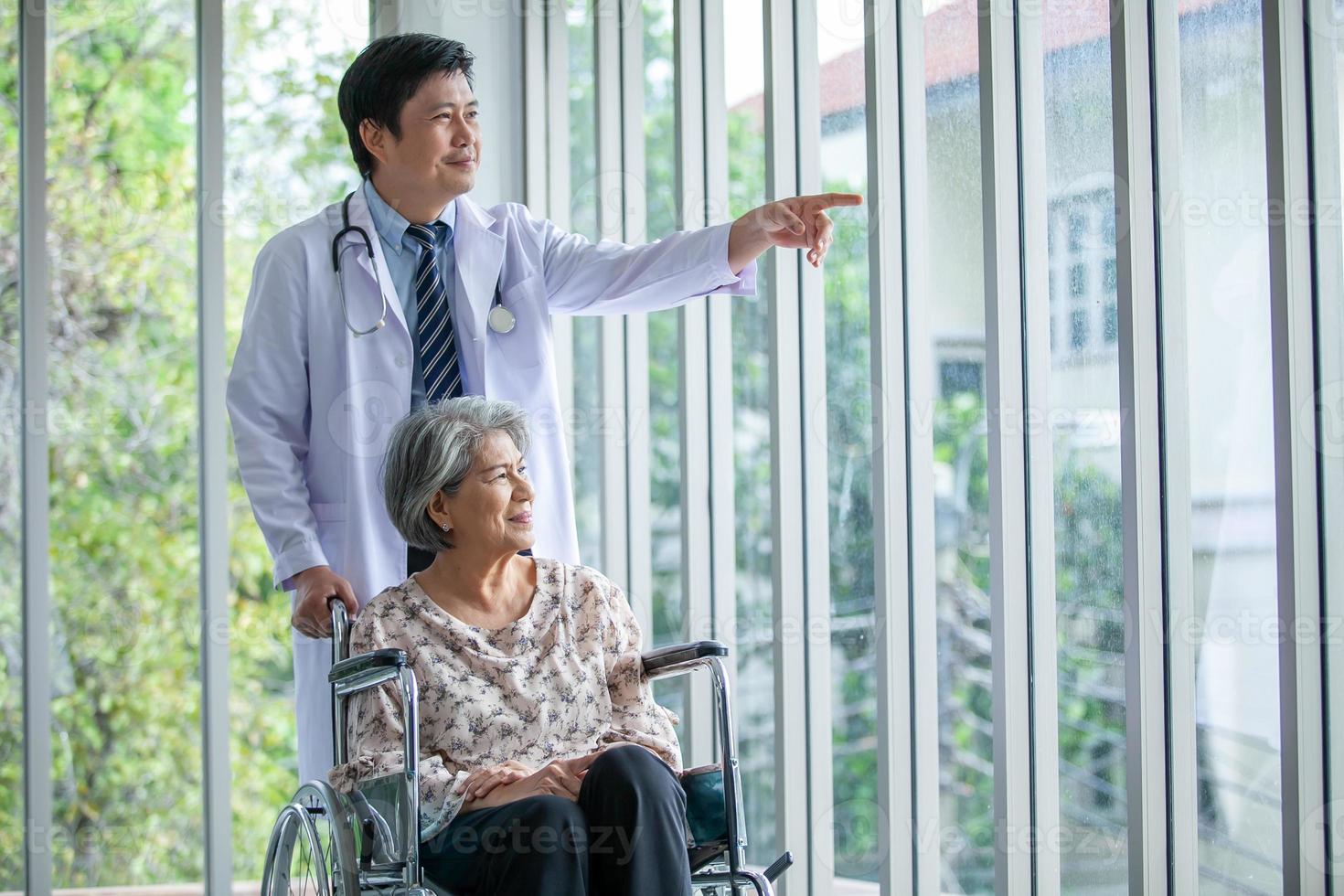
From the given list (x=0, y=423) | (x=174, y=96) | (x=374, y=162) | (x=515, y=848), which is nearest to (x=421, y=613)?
(x=515, y=848)

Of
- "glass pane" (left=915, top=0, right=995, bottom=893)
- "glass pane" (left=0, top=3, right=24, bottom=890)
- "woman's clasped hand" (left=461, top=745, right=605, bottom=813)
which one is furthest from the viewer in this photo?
"glass pane" (left=0, top=3, right=24, bottom=890)

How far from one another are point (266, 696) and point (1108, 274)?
3.20m

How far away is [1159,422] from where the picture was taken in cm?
191

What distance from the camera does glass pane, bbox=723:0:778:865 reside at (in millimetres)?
2881

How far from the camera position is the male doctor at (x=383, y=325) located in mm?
2271

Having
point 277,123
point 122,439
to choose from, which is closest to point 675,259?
point 277,123

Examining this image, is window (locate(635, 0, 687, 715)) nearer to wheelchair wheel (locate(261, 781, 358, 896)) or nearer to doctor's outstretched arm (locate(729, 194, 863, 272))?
doctor's outstretched arm (locate(729, 194, 863, 272))

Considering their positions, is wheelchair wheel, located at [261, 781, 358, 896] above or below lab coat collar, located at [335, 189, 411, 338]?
below

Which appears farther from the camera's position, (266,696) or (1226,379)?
(266,696)

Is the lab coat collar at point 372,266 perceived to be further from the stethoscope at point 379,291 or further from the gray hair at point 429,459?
the gray hair at point 429,459

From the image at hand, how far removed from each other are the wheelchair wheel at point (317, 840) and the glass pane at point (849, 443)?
1046 millimetres

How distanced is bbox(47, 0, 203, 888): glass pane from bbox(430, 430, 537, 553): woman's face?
2.16 m

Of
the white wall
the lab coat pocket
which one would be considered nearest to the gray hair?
the lab coat pocket

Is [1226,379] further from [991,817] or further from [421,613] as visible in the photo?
[421,613]
